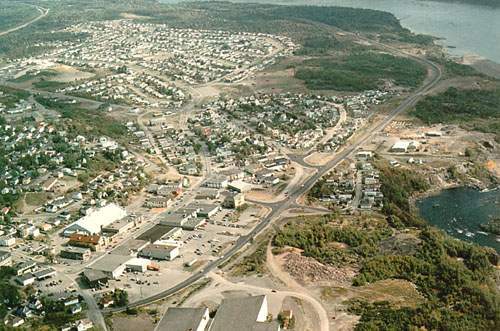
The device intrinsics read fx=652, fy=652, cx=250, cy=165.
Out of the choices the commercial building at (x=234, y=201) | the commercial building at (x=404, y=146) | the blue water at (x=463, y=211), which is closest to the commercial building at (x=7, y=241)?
the commercial building at (x=234, y=201)

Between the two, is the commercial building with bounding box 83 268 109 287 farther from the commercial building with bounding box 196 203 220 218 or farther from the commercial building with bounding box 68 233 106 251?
the commercial building with bounding box 196 203 220 218

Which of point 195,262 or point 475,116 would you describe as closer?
point 195,262

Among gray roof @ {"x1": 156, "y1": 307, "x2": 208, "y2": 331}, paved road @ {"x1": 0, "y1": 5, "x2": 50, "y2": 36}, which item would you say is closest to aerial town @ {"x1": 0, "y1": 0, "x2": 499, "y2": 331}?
gray roof @ {"x1": 156, "y1": 307, "x2": 208, "y2": 331}

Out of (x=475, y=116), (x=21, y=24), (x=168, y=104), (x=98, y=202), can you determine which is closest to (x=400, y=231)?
(x=98, y=202)

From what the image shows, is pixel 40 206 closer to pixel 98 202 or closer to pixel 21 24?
pixel 98 202

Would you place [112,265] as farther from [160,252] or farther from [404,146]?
[404,146]

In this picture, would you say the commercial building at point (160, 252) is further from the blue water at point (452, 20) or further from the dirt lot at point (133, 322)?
the blue water at point (452, 20)
